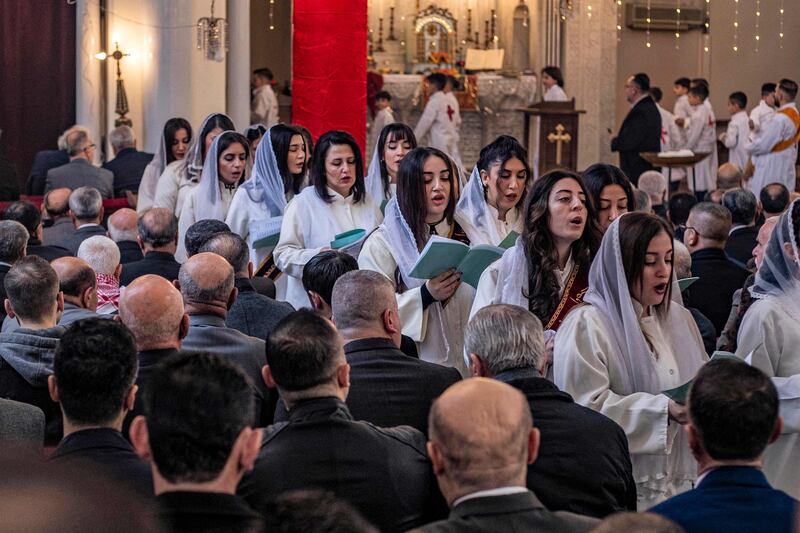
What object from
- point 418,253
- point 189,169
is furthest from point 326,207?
point 189,169

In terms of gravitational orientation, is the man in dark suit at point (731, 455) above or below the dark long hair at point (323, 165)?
below

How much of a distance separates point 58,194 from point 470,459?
18.8ft

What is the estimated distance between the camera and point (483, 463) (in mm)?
2586

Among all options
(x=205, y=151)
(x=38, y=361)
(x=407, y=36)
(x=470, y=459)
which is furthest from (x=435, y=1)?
(x=470, y=459)

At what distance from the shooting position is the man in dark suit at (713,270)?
636 cm

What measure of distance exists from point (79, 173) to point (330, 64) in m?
2.86

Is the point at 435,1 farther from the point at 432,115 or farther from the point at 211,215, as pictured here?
the point at 211,215

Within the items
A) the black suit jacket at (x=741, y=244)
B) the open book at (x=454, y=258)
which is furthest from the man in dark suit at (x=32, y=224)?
the black suit jacket at (x=741, y=244)

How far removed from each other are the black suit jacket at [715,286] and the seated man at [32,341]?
3208 mm

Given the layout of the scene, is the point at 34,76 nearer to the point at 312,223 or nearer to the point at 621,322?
the point at 312,223

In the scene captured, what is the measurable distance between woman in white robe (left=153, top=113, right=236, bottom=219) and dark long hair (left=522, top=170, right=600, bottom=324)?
12.7ft

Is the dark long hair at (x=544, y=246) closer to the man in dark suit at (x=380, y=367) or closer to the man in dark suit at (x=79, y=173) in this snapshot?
the man in dark suit at (x=380, y=367)

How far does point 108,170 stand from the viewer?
10016 millimetres

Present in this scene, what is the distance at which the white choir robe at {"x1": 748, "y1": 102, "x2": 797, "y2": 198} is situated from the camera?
14.9m
